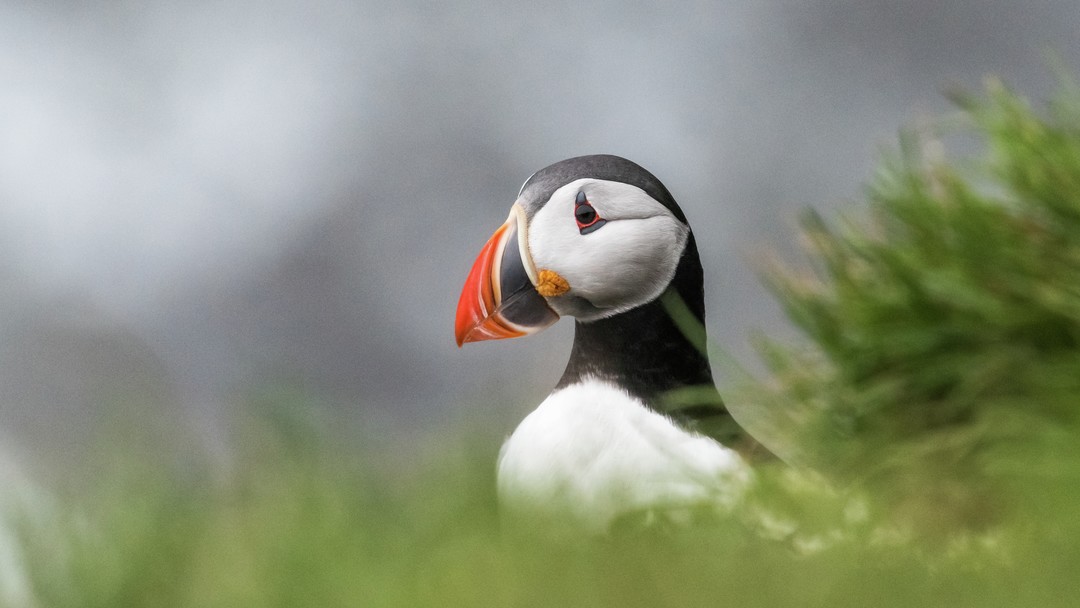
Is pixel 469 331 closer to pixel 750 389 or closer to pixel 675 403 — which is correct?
pixel 675 403

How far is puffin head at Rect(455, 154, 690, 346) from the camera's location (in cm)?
175

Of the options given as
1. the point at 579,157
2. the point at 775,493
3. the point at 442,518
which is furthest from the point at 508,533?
the point at 579,157

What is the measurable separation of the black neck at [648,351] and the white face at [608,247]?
2 cm

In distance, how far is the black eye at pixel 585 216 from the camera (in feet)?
5.77

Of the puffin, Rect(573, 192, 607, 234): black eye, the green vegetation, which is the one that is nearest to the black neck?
the puffin

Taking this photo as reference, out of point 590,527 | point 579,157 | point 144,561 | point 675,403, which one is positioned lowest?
point 675,403

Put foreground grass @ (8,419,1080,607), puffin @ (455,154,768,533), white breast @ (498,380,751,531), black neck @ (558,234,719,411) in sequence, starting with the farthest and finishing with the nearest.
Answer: black neck @ (558,234,719,411) → puffin @ (455,154,768,533) → white breast @ (498,380,751,531) → foreground grass @ (8,419,1080,607)

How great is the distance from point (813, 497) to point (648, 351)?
76 cm

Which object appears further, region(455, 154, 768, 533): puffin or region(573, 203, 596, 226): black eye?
region(573, 203, 596, 226): black eye

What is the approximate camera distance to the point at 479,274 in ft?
5.87

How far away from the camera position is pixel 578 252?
1.76 m

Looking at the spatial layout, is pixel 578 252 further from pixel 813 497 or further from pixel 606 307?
pixel 813 497

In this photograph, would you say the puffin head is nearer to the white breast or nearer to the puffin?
the puffin

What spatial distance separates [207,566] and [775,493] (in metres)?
0.48
